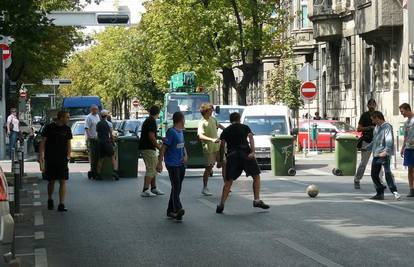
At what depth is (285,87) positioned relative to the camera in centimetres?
4716

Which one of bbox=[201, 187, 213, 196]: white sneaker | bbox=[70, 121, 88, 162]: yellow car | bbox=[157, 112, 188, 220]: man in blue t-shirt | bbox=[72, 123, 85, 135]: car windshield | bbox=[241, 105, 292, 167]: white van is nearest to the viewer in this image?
bbox=[157, 112, 188, 220]: man in blue t-shirt

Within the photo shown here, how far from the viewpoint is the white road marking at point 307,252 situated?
1019 cm

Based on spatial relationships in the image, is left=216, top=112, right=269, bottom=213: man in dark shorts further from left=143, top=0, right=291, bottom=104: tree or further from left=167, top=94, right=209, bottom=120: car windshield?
left=143, top=0, right=291, bottom=104: tree

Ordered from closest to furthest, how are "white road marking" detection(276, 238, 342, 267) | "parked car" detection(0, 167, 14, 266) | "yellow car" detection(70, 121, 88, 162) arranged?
1. "parked car" detection(0, 167, 14, 266)
2. "white road marking" detection(276, 238, 342, 267)
3. "yellow car" detection(70, 121, 88, 162)

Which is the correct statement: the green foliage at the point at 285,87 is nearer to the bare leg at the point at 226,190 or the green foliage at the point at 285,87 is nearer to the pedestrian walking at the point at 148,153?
the pedestrian walking at the point at 148,153

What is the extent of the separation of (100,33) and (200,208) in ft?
296

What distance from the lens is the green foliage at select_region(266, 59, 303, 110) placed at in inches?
1845

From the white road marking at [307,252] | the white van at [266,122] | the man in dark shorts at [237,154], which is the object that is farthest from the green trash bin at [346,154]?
the white road marking at [307,252]

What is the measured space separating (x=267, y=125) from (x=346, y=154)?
470cm

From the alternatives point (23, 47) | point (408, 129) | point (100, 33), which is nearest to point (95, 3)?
point (23, 47)

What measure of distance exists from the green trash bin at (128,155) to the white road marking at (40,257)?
1352cm

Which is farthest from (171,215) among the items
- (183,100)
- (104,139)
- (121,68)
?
(121,68)

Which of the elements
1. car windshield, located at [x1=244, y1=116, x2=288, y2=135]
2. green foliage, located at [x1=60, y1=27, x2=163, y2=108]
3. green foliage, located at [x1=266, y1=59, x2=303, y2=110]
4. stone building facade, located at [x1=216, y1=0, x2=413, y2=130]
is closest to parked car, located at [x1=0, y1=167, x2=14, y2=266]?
car windshield, located at [x1=244, y1=116, x2=288, y2=135]

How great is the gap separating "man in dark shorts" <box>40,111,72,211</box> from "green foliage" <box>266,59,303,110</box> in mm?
30732
